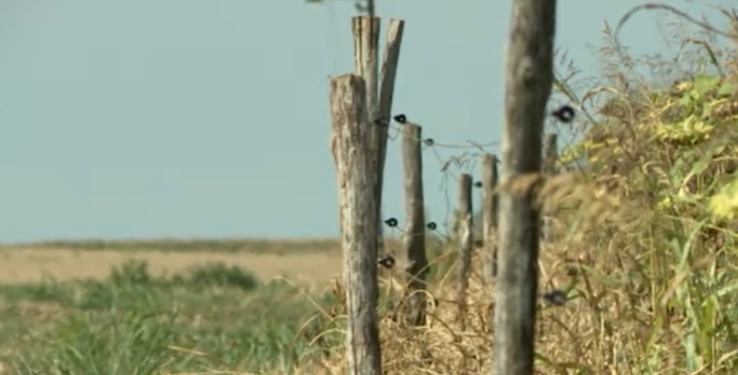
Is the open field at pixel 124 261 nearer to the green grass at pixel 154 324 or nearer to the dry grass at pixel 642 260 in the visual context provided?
the green grass at pixel 154 324

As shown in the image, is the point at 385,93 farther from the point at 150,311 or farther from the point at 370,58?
the point at 150,311

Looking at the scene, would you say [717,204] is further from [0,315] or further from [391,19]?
[0,315]

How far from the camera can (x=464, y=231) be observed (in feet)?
44.4

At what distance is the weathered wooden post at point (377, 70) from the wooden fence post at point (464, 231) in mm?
1468

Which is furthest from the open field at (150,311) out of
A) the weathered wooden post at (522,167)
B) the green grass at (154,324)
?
the weathered wooden post at (522,167)

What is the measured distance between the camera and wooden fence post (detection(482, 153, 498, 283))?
11.8m

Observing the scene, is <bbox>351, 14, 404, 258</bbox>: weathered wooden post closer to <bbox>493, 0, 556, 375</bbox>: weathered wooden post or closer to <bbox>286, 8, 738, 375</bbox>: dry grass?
<bbox>286, 8, 738, 375</bbox>: dry grass

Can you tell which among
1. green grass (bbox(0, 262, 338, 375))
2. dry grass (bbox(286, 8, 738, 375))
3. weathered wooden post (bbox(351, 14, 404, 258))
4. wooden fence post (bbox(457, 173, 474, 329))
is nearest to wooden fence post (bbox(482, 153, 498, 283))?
wooden fence post (bbox(457, 173, 474, 329))

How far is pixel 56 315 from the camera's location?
20.2m

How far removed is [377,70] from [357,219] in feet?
5.04

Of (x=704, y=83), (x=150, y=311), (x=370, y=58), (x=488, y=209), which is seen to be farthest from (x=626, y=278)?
(x=150, y=311)

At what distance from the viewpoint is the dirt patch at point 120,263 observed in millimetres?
27469

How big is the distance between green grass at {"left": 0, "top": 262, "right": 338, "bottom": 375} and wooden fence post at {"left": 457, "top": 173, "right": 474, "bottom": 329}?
115 cm

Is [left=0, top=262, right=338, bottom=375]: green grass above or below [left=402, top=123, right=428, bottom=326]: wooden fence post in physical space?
below
